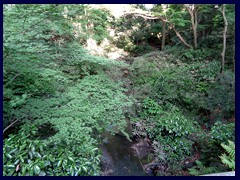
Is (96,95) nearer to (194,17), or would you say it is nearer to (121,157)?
(121,157)

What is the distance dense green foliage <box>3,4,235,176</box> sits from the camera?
8.95 feet

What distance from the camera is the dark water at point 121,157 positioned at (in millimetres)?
3428

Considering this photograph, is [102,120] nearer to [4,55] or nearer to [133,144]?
[133,144]

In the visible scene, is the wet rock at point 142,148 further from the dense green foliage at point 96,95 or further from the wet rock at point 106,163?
the wet rock at point 106,163

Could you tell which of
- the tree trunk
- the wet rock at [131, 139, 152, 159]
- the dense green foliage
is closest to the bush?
the dense green foliage

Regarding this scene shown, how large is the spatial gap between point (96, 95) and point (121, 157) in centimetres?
150

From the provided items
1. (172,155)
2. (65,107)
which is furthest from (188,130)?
(65,107)

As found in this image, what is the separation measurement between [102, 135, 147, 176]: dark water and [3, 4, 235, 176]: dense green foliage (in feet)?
0.75

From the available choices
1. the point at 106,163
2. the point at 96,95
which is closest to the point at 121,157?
the point at 106,163

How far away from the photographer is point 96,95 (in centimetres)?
324

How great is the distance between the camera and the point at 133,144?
4.14 meters

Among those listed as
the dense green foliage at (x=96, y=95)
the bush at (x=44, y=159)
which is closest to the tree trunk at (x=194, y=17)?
the dense green foliage at (x=96, y=95)

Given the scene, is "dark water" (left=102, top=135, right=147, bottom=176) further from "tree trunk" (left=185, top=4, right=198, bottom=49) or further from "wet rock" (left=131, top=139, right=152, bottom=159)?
"tree trunk" (left=185, top=4, right=198, bottom=49)

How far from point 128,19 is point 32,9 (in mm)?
5039
